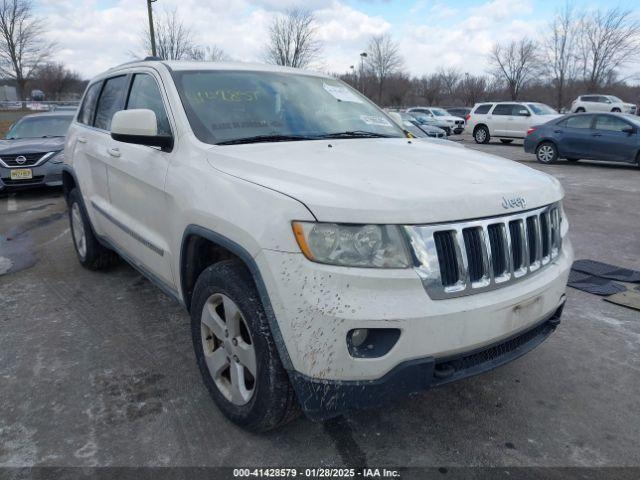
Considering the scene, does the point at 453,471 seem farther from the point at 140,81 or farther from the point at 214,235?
the point at 140,81

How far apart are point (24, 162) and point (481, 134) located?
17.4m

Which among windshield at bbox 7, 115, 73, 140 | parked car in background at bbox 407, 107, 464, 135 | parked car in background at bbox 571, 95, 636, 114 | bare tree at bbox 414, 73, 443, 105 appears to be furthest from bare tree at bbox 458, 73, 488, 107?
windshield at bbox 7, 115, 73, 140

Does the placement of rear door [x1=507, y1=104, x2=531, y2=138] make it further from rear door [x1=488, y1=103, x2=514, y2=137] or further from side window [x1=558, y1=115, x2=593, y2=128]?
side window [x1=558, y1=115, x2=593, y2=128]

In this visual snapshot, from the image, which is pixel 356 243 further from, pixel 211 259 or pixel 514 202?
pixel 211 259

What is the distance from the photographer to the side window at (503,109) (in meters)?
19.8

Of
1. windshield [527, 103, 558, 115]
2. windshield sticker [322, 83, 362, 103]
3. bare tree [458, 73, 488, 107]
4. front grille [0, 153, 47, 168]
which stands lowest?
front grille [0, 153, 47, 168]

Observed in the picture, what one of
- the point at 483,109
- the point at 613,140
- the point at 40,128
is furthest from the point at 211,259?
the point at 483,109

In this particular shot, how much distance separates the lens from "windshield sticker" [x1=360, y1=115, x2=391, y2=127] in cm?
352

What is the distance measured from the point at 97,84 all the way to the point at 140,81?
133 centimetres

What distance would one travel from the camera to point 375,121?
358 cm

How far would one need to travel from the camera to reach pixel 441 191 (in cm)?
204

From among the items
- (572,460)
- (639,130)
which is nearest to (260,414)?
(572,460)

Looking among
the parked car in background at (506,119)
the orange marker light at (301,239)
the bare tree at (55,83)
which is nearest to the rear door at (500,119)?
the parked car in background at (506,119)

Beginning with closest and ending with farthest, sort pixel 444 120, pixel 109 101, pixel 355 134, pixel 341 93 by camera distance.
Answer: pixel 355 134, pixel 341 93, pixel 109 101, pixel 444 120
